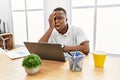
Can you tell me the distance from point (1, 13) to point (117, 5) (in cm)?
284

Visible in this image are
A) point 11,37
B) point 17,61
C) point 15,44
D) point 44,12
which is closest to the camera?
point 17,61

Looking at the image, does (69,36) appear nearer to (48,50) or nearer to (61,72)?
(48,50)

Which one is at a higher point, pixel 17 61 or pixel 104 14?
pixel 104 14

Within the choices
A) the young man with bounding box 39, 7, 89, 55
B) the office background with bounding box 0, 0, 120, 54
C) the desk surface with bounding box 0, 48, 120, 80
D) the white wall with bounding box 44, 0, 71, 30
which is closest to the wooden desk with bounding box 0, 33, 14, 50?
the office background with bounding box 0, 0, 120, 54

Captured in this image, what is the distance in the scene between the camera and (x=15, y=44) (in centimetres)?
388

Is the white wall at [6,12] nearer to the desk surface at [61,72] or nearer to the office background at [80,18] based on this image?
the office background at [80,18]

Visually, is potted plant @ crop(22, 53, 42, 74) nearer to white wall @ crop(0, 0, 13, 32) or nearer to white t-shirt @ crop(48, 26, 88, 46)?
white t-shirt @ crop(48, 26, 88, 46)

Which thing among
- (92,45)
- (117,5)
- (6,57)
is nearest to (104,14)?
(117,5)

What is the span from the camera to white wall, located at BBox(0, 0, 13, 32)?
379 cm

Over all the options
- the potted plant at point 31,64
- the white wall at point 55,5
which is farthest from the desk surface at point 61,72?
the white wall at point 55,5

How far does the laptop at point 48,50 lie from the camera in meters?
1.23

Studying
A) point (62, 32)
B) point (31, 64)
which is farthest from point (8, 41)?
point (31, 64)

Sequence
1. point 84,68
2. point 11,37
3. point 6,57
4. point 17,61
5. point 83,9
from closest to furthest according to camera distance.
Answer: point 84,68
point 17,61
point 6,57
point 83,9
point 11,37

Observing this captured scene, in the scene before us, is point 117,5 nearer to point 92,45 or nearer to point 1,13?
point 92,45
